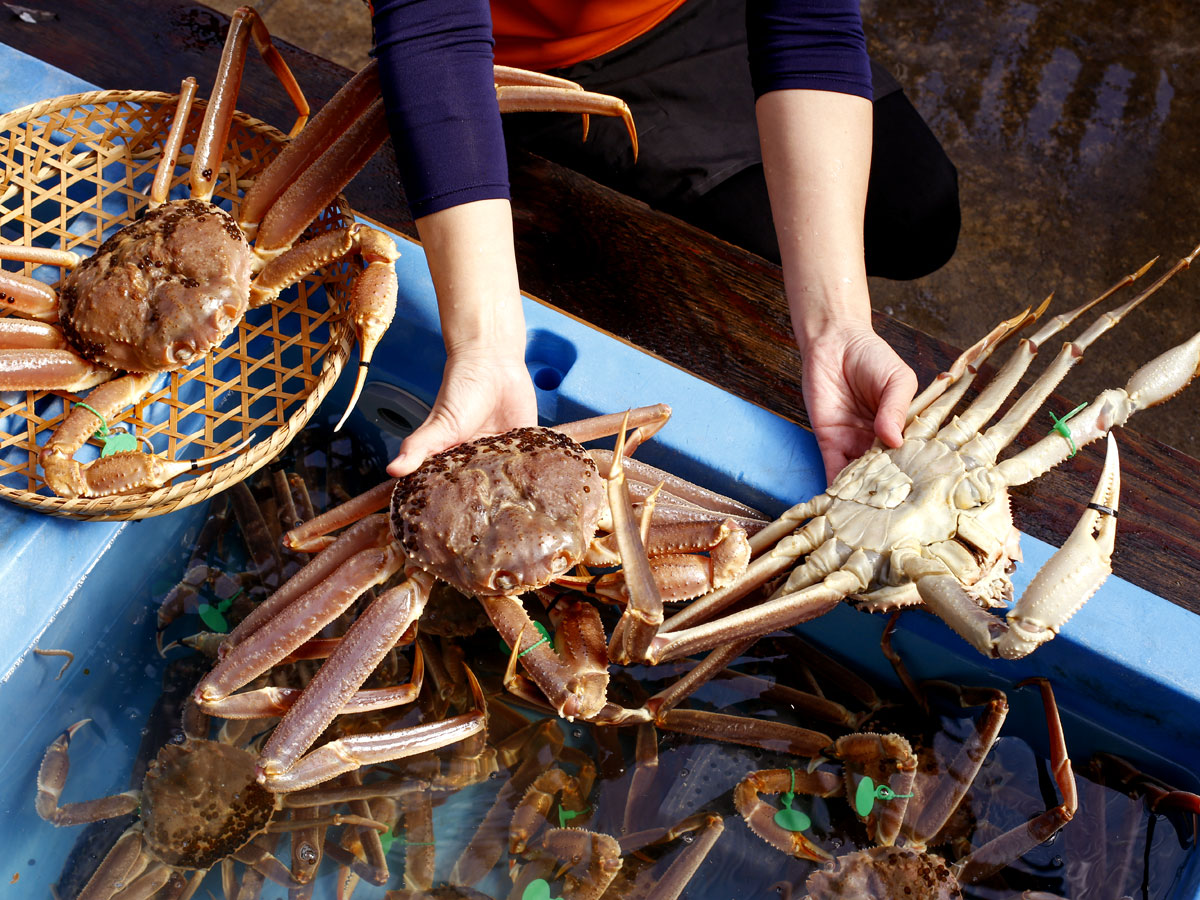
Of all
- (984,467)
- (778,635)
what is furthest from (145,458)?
(984,467)

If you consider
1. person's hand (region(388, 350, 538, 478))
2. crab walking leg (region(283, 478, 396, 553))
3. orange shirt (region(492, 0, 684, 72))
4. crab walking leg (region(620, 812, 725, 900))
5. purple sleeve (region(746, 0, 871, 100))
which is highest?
purple sleeve (region(746, 0, 871, 100))

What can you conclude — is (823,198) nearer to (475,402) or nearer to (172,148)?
(475,402)

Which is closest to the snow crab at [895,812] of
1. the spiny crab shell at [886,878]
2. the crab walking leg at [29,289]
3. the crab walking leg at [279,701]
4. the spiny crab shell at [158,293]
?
the spiny crab shell at [886,878]

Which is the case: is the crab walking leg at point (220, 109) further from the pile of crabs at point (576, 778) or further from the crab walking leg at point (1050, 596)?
the crab walking leg at point (1050, 596)

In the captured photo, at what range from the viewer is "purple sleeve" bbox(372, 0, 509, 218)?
1.31 metres

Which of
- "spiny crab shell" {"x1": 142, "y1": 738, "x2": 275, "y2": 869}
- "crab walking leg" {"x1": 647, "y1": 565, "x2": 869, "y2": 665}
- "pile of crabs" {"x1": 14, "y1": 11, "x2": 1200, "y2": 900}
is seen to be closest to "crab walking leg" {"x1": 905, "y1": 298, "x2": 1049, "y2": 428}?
"pile of crabs" {"x1": 14, "y1": 11, "x2": 1200, "y2": 900}

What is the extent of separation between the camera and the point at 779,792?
155 centimetres

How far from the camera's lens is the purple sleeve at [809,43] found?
1497 millimetres

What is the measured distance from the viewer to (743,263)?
178 centimetres

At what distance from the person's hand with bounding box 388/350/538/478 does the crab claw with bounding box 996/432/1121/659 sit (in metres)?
0.75

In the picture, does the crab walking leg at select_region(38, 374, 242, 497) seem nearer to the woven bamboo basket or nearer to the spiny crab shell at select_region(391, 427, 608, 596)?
the woven bamboo basket

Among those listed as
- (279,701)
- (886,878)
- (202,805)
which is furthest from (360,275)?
(886,878)

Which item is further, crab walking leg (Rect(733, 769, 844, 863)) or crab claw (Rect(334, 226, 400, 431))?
crab walking leg (Rect(733, 769, 844, 863))

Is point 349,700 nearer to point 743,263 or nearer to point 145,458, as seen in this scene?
point 145,458
